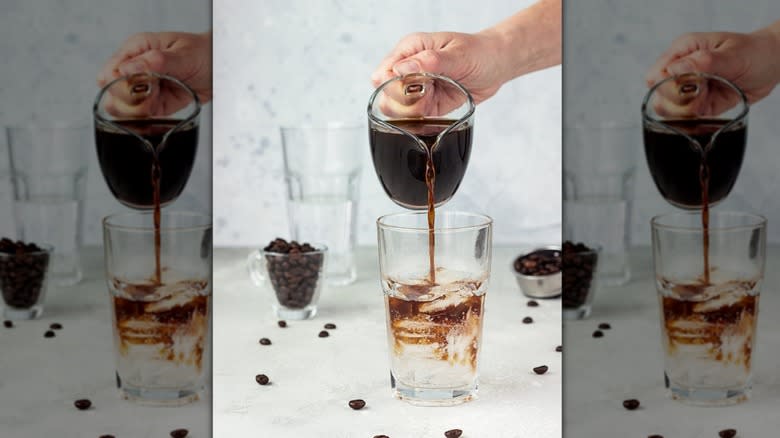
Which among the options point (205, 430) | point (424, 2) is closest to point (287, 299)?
point (205, 430)

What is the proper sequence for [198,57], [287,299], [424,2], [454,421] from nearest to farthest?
[198,57], [454,421], [287,299], [424,2]

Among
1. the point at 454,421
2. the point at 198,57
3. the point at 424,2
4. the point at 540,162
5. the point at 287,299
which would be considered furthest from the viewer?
the point at 540,162

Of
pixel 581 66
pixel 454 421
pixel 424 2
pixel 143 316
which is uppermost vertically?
pixel 424 2

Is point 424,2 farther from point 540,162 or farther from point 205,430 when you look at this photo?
point 205,430

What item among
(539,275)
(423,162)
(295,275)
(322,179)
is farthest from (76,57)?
(322,179)

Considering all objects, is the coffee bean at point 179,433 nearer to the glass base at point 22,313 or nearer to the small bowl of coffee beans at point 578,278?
the glass base at point 22,313

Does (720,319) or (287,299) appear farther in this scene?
(287,299)

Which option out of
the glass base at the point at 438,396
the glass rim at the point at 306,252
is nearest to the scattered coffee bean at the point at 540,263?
the glass rim at the point at 306,252
